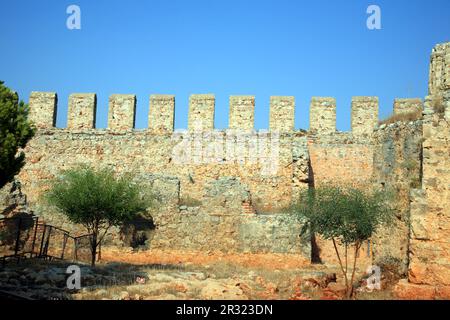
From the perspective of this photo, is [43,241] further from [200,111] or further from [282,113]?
[282,113]

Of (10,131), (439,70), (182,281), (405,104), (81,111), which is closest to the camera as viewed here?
(439,70)

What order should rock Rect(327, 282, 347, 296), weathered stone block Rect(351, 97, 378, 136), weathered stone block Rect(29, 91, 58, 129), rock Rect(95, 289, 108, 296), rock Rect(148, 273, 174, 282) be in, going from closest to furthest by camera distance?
rock Rect(95, 289, 108, 296)
rock Rect(327, 282, 347, 296)
rock Rect(148, 273, 174, 282)
weathered stone block Rect(351, 97, 378, 136)
weathered stone block Rect(29, 91, 58, 129)

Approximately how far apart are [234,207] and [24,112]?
8.50 metres

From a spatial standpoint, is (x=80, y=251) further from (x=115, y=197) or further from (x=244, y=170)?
(x=244, y=170)

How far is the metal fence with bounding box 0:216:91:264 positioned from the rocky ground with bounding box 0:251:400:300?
3.95 ft

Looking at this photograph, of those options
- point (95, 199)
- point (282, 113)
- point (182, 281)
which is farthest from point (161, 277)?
point (282, 113)

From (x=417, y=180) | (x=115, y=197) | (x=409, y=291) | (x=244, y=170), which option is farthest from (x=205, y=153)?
(x=409, y=291)

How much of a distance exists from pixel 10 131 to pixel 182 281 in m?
5.95

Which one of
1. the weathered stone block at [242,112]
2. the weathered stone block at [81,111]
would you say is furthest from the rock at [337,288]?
the weathered stone block at [81,111]

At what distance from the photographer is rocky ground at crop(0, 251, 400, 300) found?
13.1 m

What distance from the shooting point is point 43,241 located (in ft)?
64.9

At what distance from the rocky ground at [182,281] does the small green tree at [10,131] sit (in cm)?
271

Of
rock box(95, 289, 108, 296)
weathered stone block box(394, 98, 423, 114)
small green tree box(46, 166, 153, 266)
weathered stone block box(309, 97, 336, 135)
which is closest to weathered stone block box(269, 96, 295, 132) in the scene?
weathered stone block box(309, 97, 336, 135)

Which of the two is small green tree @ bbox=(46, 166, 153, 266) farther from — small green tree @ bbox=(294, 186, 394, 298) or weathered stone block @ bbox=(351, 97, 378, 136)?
weathered stone block @ bbox=(351, 97, 378, 136)
